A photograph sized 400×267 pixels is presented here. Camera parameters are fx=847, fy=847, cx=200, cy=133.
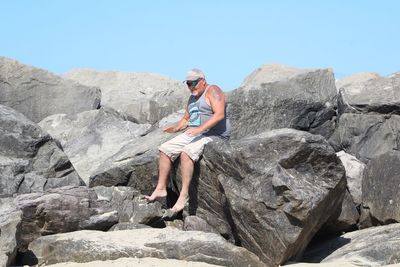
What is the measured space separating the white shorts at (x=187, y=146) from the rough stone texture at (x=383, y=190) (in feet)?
8.82

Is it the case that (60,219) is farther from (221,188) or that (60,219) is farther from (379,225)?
(379,225)

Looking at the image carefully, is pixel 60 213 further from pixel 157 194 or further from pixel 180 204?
pixel 180 204

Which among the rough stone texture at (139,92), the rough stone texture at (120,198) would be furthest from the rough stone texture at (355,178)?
the rough stone texture at (139,92)

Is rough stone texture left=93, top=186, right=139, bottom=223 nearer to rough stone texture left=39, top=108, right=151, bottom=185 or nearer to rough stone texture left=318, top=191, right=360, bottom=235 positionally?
rough stone texture left=39, top=108, right=151, bottom=185

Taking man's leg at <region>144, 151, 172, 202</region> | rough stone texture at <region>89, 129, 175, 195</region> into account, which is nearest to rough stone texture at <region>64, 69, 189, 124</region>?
rough stone texture at <region>89, 129, 175, 195</region>

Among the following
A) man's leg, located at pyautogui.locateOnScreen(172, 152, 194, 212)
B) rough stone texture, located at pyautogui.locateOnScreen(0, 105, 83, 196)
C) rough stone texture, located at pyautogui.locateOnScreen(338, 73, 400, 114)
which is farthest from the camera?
rough stone texture, located at pyautogui.locateOnScreen(338, 73, 400, 114)

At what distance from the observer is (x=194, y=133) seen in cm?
1194

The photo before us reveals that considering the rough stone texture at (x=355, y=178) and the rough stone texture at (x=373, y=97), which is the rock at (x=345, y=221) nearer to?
the rough stone texture at (x=355, y=178)

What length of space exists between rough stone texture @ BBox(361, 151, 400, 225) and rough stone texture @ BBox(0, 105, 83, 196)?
4621 millimetres

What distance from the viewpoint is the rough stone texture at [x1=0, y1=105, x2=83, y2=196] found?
13172 mm

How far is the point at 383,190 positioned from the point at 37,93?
1298cm

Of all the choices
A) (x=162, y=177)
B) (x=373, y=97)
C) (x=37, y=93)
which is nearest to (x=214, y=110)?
(x=162, y=177)

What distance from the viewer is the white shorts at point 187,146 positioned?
11727mm

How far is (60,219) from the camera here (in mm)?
11234
